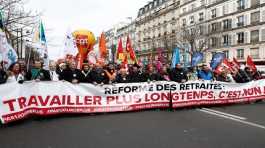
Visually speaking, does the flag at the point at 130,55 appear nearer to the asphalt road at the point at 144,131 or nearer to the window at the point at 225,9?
the asphalt road at the point at 144,131

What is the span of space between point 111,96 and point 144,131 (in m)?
3.09

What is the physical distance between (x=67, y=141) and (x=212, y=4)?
190 ft

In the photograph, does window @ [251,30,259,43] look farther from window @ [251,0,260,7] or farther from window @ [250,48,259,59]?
window @ [251,0,260,7]

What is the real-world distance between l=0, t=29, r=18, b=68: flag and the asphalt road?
221cm

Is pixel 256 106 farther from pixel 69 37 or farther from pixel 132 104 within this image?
pixel 69 37

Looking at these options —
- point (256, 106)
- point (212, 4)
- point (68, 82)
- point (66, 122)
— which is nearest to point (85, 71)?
point (68, 82)

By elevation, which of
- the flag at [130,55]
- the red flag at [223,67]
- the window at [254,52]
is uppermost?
the window at [254,52]

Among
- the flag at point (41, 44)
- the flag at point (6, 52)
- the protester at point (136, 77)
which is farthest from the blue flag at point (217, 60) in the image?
the flag at point (6, 52)

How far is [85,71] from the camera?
10422mm

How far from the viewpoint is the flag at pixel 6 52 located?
9148 millimetres

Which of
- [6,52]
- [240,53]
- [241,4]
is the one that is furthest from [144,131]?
[241,4]

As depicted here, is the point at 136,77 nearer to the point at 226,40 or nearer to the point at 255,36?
the point at 255,36

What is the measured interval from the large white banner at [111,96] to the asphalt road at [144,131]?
1.20ft

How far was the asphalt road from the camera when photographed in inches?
235
